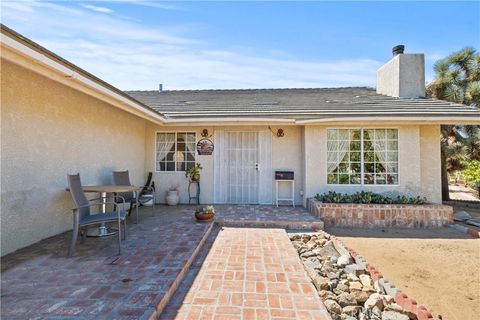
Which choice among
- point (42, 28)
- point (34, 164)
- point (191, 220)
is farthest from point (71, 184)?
point (42, 28)

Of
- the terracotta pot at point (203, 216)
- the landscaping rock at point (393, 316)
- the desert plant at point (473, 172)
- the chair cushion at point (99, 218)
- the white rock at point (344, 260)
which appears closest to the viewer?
the landscaping rock at point (393, 316)

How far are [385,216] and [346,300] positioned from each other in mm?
4553

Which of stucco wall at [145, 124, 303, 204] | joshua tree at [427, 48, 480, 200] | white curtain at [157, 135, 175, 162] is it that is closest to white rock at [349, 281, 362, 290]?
stucco wall at [145, 124, 303, 204]

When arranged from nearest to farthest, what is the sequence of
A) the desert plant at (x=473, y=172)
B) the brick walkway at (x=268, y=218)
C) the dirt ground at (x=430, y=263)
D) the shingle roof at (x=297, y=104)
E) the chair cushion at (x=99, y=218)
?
1. the dirt ground at (x=430, y=263)
2. the chair cushion at (x=99, y=218)
3. the brick walkway at (x=268, y=218)
4. the shingle roof at (x=297, y=104)
5. the desert plant at (x=473, y=172)

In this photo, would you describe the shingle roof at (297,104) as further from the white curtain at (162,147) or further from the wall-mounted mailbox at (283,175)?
the wall-mounted mailbox at (283,175)

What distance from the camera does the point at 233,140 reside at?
889 centimetres

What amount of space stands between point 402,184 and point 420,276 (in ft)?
14.7

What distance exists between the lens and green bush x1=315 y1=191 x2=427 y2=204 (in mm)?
7180

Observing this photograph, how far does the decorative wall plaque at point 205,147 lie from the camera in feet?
29.1

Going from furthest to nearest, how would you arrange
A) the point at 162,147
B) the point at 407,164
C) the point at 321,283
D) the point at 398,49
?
1. the point at 398,49
2. the point at 162,147
3. the point at 407,164
4. the point at 321,283

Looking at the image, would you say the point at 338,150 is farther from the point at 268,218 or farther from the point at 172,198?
the point at 172,198

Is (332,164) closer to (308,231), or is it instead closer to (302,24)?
(308,231)

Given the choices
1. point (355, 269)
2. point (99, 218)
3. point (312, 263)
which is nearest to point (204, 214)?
point (99, 218)

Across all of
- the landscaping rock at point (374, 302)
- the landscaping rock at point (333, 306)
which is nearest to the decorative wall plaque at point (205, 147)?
the landscaping rock at point (333, 306)
